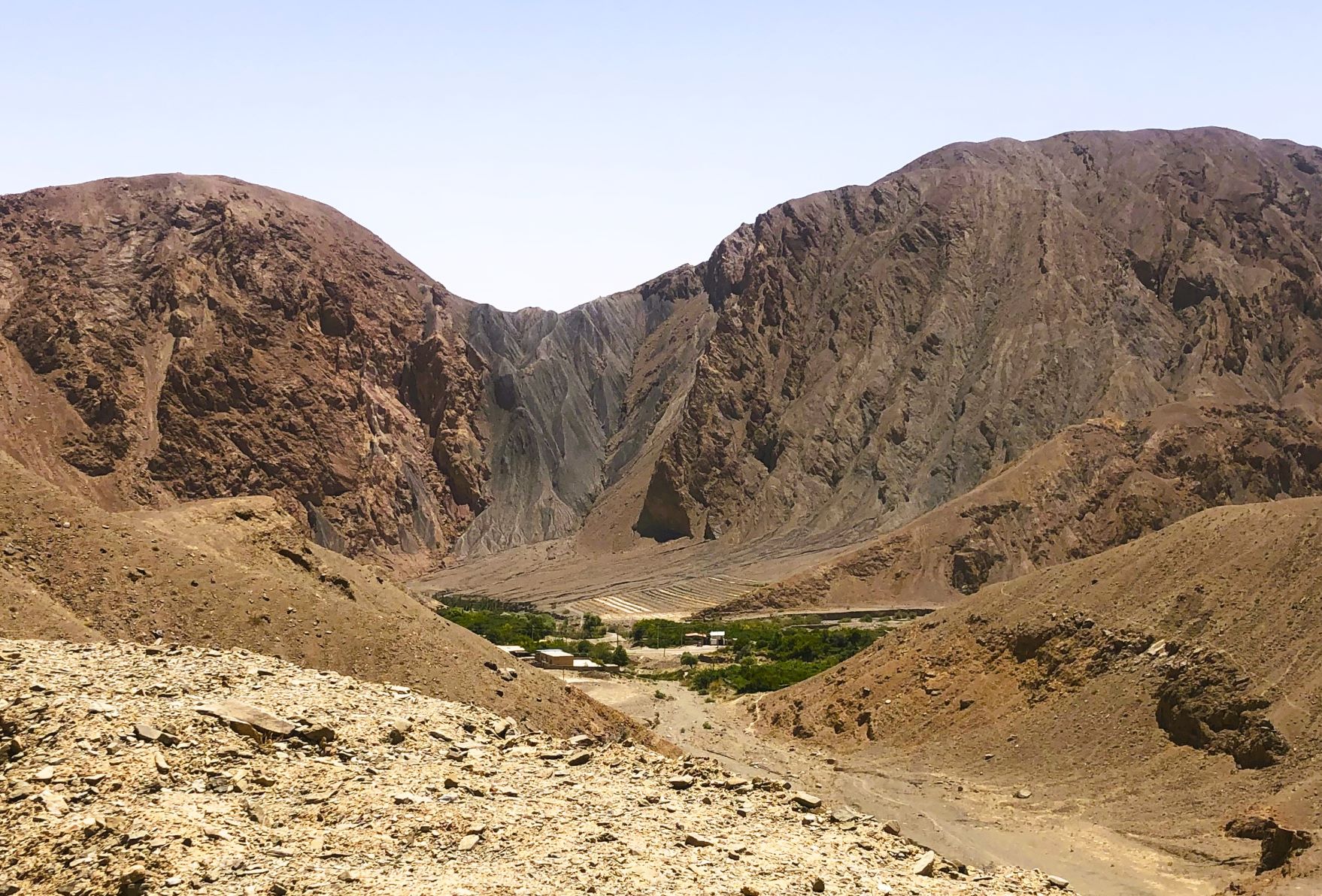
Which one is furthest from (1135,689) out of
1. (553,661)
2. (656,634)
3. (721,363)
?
(721,363)

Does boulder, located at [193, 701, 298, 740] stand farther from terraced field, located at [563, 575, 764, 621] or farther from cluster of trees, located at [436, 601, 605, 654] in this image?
terraced field, located at [563, 575, 764, 621]

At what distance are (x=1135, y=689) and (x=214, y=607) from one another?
22.3 meters

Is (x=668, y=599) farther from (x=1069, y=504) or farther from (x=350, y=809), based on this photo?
(x=350, y=809)

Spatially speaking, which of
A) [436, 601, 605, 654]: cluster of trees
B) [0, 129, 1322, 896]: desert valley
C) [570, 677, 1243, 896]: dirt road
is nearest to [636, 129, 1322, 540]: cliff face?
[0, 129, 1322, 896]: desert valley

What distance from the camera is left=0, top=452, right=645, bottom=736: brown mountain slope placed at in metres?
23.9

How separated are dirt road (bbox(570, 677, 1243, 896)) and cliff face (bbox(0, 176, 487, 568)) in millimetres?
67187

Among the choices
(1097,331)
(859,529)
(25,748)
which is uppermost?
(1097,331)

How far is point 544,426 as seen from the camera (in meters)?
136

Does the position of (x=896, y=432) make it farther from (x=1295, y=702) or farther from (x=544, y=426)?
(x=1295, y=702)

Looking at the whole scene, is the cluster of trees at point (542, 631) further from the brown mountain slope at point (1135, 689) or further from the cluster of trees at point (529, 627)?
the brown mountain slope at point (1135, 689)

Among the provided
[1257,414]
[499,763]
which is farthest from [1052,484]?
[499,763]

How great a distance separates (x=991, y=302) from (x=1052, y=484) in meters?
34.6

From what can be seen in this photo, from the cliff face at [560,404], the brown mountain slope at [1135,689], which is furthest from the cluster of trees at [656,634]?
the cliff face at [560,404]

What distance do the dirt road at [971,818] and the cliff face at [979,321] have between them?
6871 centimetres
